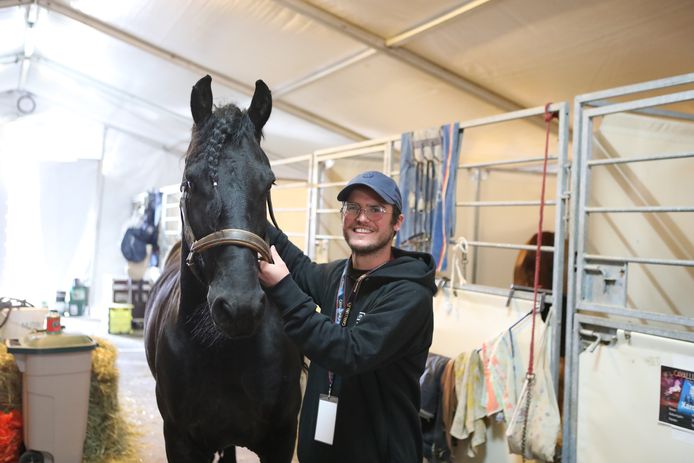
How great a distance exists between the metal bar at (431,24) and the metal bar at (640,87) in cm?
127

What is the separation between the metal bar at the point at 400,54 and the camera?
3.83 m

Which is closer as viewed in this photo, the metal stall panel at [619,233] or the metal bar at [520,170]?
the metal stall panel at [619,233]

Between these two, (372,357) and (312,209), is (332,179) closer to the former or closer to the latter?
(312,209)

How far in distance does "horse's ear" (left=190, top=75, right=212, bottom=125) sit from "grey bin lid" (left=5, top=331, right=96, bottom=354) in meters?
1.85

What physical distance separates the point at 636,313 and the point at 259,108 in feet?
5.21

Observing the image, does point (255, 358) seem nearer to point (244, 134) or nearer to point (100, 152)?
point (244, 134)

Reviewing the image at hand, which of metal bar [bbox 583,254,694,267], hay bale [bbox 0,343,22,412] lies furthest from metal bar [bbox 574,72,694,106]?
hay bale [bbox 0,343,22,412]

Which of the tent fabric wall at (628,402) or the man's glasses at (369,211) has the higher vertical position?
the man's glasses at (369,211)

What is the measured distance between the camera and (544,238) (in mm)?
3775

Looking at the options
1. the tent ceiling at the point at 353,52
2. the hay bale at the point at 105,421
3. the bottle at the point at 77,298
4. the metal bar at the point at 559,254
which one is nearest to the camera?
the metal bar at the point at 559,254

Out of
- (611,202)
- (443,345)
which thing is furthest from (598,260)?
(443,345)

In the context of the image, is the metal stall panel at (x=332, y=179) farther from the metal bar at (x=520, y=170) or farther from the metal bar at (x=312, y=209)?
the metal bar at (x=520, y=170)

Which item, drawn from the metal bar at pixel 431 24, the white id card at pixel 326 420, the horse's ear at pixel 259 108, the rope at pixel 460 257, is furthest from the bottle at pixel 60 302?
the white id card at pixel 326 420

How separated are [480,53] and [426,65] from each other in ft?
1.66
